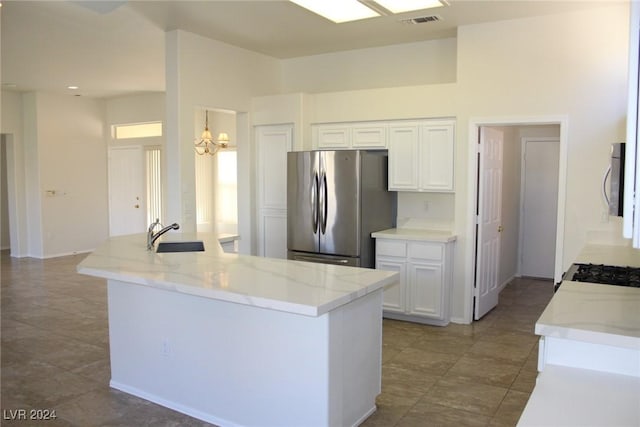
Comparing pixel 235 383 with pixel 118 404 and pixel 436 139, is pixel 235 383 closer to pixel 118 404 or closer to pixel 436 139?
pixel 118 404

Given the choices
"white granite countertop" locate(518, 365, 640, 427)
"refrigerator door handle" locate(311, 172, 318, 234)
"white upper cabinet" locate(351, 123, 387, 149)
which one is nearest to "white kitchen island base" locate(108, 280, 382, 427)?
"white granite countertop" locate(518, 365, 640, 427)

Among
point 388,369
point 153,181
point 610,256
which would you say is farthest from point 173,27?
point 153,181

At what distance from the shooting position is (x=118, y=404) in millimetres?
3318

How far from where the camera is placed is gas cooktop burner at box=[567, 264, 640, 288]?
2.72 meters

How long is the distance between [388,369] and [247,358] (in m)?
1.41

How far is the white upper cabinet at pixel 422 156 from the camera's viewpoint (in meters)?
5.09

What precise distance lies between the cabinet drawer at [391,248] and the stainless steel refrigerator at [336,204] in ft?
0.30

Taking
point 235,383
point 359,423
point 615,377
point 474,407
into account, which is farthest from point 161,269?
point 615,377

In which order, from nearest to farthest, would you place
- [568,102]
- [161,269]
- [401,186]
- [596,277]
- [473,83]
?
[596,277] < [161,269] < [568,102] < [473,83] < [401,186]

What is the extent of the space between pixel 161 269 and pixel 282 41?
3.27 meters

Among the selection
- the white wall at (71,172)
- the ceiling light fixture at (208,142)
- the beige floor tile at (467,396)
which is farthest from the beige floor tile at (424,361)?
the white wall at (71,172)

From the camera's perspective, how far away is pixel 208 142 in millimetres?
8758

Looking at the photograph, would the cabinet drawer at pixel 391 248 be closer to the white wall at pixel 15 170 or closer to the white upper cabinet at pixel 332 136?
the white upper cabinet at pixel 332 136

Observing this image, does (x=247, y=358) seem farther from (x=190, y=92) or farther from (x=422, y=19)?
(x=422, y=19)
